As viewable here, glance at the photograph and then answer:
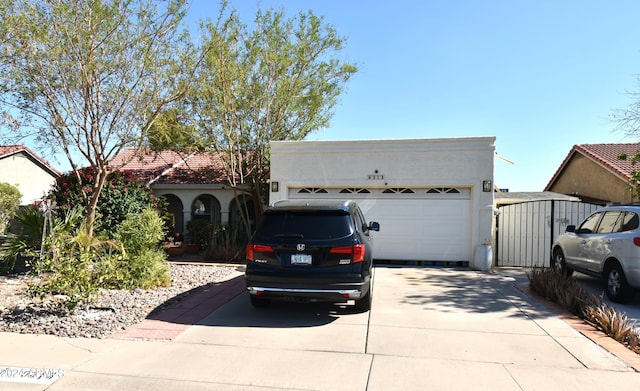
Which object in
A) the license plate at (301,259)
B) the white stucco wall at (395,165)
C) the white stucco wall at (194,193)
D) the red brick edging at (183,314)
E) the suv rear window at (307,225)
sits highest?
the white stucco wall at (395,165)

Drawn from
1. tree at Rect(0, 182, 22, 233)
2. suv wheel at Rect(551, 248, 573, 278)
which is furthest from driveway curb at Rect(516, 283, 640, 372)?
tree at Rect(0, 182, 22, 233)

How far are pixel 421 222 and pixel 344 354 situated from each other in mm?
7528

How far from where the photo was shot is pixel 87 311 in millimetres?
6418

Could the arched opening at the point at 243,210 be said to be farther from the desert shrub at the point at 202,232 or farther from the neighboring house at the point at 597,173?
the neighboring house at the point at 597,173

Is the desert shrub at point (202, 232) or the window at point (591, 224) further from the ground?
the window at point (591, 224)

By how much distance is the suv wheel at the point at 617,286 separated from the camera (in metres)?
7.21

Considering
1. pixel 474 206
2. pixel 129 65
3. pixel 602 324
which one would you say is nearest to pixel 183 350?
pixel 602 324

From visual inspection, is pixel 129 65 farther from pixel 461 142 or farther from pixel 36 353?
pixel 461 142

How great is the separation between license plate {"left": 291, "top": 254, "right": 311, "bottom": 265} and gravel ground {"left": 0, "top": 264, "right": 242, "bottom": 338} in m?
2.58

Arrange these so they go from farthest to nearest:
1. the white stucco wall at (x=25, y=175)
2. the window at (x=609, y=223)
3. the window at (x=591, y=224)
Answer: the white stucco wall at (x=25, y=175) → the window at (x=591, y=224) → the window at (x=609, y=223)

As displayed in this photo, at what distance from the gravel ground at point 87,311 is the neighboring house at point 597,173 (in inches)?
674

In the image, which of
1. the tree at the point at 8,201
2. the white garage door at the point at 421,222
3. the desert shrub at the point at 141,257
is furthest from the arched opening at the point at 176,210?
the desert shrub at the point at 141,257

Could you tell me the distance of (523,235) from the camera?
40.6 ft

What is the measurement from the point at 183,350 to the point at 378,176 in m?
8.04
